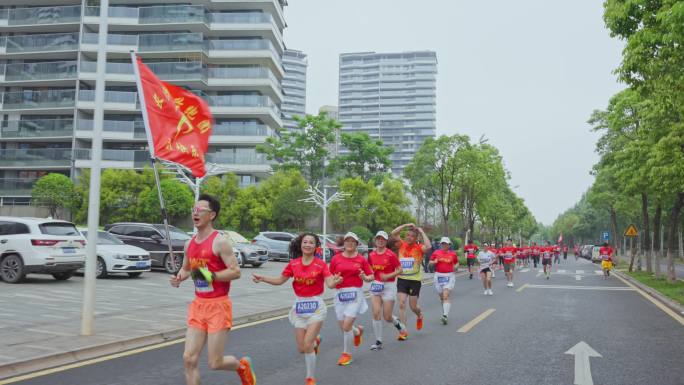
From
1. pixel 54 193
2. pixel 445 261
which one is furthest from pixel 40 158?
pixel 445 261

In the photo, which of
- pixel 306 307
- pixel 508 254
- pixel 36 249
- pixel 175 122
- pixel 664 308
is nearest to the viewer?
pixel 306 307

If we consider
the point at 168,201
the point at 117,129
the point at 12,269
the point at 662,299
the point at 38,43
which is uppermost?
the point at 38,43

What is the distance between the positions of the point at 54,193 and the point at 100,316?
123ft

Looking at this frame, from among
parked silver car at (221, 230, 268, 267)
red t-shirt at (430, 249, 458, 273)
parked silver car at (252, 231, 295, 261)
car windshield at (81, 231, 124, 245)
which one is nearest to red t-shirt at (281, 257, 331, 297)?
red t-shirt at (430, 249, 458, 273)

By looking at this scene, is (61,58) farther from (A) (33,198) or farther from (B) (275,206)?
(B) (275,206)

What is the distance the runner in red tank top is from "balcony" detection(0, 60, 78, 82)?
5221 cm

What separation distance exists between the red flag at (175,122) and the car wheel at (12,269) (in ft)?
23.3

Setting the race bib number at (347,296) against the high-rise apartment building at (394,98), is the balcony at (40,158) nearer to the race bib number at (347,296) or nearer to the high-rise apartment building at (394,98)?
the race bib number at (347,296)

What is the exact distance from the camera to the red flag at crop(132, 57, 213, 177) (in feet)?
33.4

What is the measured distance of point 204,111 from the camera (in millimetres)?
12250

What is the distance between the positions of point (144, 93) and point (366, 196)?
38.5 metres

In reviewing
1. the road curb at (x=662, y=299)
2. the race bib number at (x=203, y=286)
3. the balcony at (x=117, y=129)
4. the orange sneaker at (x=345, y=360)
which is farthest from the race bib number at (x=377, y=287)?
the balcony at (x=117, y=129)

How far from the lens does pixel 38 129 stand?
5109 centimetres

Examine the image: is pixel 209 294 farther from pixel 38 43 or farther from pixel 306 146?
pixel 38 43
